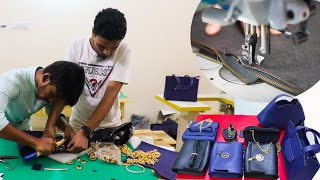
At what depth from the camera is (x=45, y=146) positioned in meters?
1.50

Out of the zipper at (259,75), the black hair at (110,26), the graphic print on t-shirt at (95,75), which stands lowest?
the graphic print on t-shirt at (95,75)

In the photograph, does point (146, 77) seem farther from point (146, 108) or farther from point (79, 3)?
point (79, 3)

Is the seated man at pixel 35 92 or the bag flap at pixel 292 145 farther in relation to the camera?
the seated man at pixel 35 92

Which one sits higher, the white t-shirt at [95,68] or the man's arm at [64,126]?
the white t-shirt at [95,68]

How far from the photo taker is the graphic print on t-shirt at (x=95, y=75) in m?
1.77

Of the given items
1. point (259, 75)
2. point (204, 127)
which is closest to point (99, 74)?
point (204, 127)

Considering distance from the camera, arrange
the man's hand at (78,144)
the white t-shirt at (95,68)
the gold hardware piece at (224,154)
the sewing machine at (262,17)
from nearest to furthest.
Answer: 1. the sewing machine at (262,17)
2. the gold hardware piece at (224,154)
3. the man's hand at (78,144)
4. the white t-shirt at (95,68)

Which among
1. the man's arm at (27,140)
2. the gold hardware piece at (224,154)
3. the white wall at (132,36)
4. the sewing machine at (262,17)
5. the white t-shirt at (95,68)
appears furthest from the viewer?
the white wall at (132,36)

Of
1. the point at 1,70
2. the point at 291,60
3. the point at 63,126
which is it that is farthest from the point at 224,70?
the point at 1,70

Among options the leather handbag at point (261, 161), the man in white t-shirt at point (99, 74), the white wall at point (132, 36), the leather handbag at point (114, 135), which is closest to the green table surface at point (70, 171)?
the leather handbag at point (114, 135)

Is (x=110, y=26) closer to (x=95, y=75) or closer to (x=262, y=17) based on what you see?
(x=95, y=75)

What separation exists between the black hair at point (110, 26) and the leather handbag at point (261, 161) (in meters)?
0.75

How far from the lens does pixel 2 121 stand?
55.8 inches

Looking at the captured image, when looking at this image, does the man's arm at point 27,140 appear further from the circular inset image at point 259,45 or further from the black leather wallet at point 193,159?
the circular inset image at point 259,45
